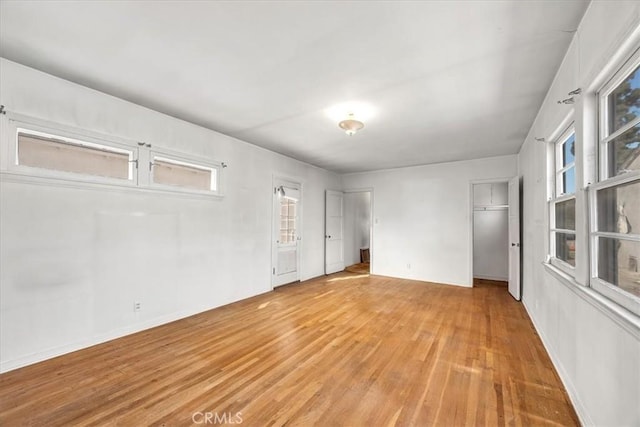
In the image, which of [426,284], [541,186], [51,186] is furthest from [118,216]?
[426,284]

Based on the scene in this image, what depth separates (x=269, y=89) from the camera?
2.76 m

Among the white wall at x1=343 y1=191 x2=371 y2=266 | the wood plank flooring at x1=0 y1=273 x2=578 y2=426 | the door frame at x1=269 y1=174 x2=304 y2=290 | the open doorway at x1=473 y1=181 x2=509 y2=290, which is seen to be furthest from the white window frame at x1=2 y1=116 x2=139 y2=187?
the open doorway at x1=473 y1=181 x2=509 y2=290

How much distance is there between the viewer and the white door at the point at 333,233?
6.69m

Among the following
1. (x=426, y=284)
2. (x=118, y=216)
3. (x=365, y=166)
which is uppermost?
(x=365, y=166)

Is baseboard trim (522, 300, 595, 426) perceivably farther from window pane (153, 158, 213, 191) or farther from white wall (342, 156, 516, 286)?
window pane (153, 158, 213, 191)

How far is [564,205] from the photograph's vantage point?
99.2 inches

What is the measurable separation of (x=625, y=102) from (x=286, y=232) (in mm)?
4818

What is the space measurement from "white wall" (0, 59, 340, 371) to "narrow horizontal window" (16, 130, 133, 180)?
7.4 inches

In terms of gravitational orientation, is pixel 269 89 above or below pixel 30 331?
above

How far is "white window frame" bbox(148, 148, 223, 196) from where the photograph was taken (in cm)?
337

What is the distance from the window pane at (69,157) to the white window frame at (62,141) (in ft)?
0.12

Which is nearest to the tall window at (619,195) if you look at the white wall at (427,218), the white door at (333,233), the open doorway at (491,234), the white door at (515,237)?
the white door at (515,237)

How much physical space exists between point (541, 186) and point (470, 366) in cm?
214

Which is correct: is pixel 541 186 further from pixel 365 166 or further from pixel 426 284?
pixel 365 166
